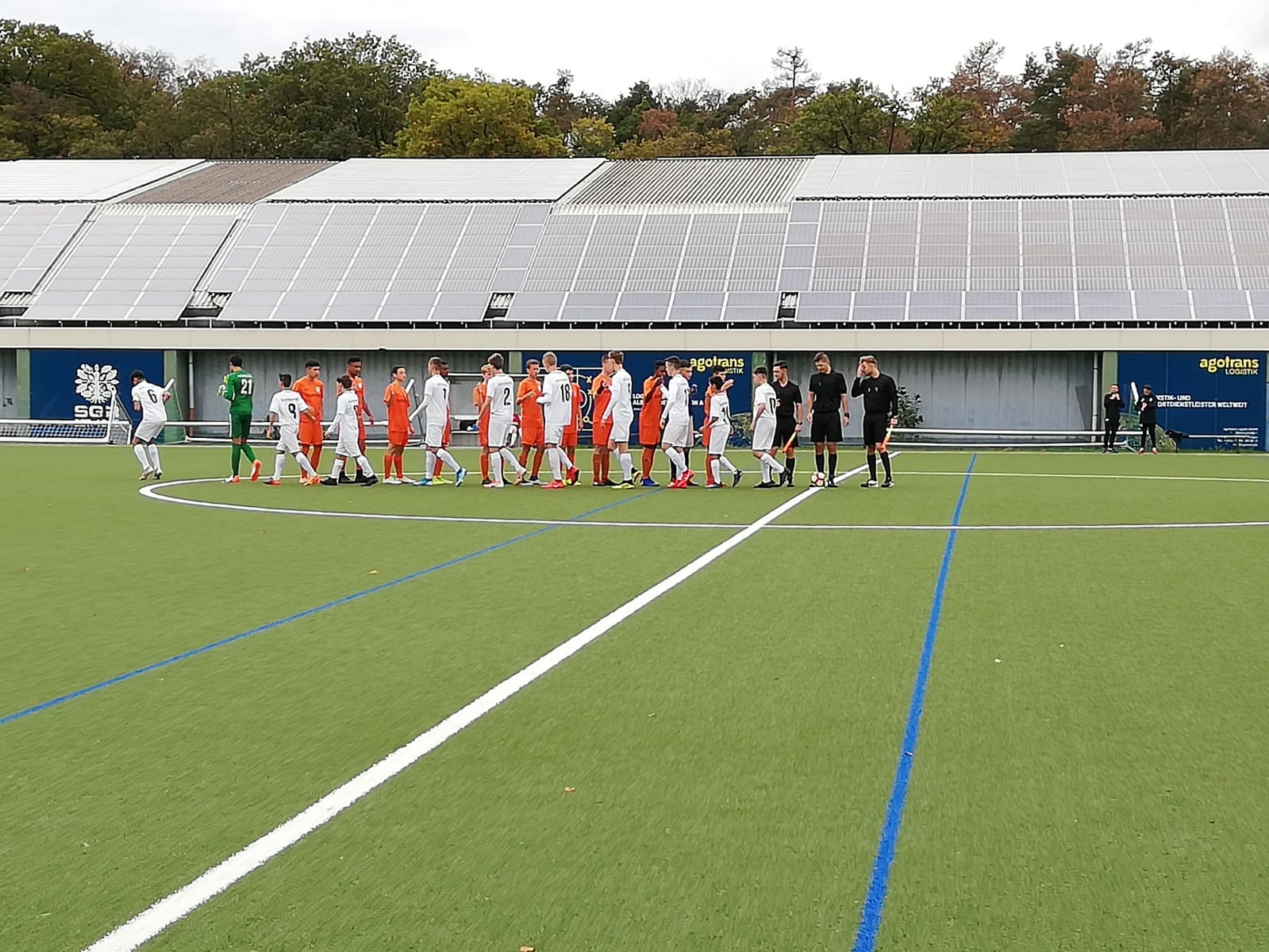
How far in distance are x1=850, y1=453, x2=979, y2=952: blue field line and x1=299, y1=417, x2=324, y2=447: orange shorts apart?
14.0 m

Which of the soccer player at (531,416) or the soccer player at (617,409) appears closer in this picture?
the soccer player at (617,409)

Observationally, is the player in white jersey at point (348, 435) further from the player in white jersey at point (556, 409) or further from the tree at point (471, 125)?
the tree at point (471, 125)

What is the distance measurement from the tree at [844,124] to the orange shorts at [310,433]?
50.0m

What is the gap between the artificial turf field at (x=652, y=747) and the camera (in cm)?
422

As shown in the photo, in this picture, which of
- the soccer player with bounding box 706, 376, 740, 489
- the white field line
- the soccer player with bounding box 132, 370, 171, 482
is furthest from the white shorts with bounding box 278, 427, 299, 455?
the white field line

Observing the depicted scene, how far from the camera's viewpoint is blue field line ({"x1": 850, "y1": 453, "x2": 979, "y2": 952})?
411 centimetres

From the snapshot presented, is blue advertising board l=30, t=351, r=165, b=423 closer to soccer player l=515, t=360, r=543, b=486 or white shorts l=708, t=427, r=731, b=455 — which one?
soccer player l=515, t=360, r=543, b=486

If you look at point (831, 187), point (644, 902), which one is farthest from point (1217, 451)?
point (644, 902)

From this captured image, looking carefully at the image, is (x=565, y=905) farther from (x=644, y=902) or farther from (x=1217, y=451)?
(x=1217, y=451)

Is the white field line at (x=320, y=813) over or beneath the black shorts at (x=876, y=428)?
beneath

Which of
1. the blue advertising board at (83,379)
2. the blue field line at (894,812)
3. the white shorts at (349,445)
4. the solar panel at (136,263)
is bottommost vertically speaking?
the blue field line at (894,812)

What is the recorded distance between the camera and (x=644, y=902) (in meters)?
4.28

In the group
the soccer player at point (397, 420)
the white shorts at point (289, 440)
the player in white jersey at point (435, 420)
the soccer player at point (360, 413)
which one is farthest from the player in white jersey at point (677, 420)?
the white shorts at point (289, 440)

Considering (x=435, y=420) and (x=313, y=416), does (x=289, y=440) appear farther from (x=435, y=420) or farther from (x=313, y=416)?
(x=435, y=420)
